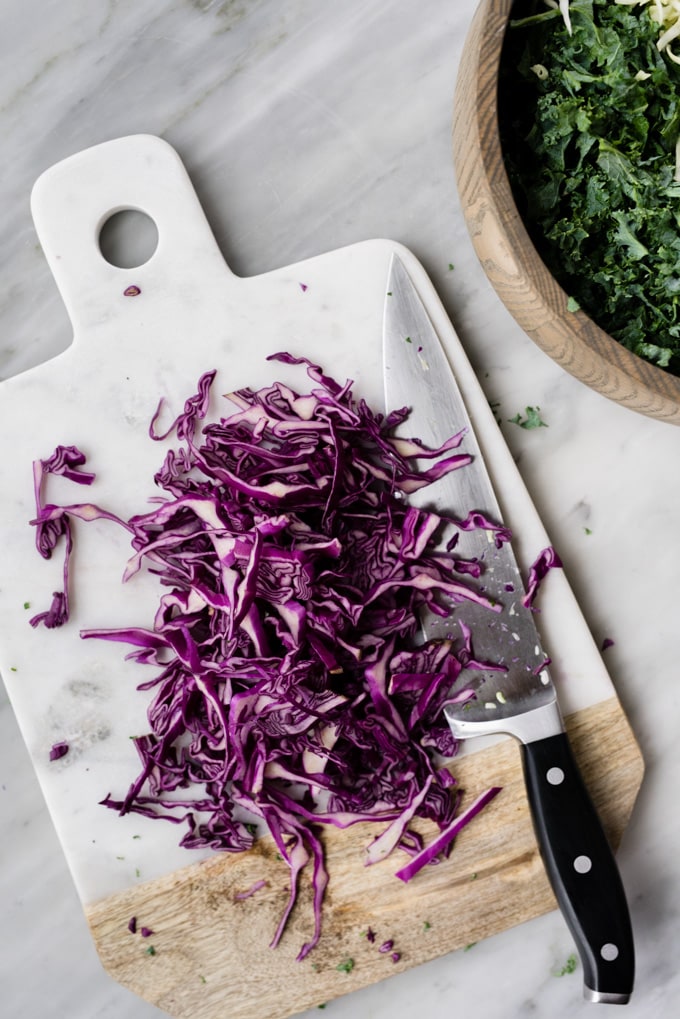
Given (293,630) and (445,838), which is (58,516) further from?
(445,838)

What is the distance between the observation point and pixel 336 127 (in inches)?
71.9

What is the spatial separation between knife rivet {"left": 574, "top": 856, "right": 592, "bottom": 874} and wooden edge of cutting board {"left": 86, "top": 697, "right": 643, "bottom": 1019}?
0.12 meters

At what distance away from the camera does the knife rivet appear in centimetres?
157

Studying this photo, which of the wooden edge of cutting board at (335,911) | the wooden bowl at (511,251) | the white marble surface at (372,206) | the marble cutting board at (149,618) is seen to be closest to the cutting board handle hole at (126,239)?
the marble cutting board at (149,618)

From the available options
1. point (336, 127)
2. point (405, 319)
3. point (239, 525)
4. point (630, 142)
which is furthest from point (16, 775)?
point (630, 142)

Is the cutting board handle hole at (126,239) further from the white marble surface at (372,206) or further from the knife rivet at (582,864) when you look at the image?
the knife rivet at (582,864)

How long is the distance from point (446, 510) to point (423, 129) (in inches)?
34.2

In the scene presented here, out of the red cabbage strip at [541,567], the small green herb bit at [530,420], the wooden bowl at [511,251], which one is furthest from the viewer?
the small green herb bit at [530,420]

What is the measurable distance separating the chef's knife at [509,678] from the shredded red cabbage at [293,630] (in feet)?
0.10

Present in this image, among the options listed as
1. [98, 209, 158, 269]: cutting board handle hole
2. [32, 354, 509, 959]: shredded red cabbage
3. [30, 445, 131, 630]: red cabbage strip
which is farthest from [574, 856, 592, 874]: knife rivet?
[98, 209, 158, 269]: cutting board handle hole

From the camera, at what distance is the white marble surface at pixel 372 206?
5.92 feet

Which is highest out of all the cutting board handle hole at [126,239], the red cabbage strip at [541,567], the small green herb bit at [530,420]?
the cutting board handle hole at [126,239]

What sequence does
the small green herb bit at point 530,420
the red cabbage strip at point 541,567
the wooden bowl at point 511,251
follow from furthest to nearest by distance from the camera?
the small green herb bit at point 530,420 < the red cabbage strip at point 541,567 < the wooden bowl at point 511,251

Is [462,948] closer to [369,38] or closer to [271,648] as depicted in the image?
[271,648]
